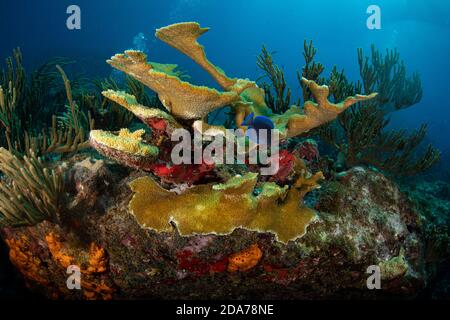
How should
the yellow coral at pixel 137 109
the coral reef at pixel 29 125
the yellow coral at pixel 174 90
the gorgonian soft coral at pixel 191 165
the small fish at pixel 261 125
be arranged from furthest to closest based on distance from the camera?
the coral reef at pixel 29 125, the small fish at pixel 261 125, the yellow coral at pixel 137 109, the gorgonian soft coral at pixel 191 165, the yellow coral at pixel 174 90

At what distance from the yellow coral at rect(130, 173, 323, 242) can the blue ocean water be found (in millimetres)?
10838

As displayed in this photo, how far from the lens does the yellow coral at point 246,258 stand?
2.62 m

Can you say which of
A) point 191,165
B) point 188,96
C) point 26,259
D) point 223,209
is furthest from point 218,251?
point 26,259

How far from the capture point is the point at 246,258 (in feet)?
8.63

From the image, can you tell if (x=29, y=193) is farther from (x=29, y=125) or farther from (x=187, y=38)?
(x=29, y=125)

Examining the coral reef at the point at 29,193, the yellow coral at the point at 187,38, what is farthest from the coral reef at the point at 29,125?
the yellow coral at the point at 187,38

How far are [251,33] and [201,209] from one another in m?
110

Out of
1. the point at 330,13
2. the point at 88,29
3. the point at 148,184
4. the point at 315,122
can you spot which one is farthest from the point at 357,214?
the point at 330,13

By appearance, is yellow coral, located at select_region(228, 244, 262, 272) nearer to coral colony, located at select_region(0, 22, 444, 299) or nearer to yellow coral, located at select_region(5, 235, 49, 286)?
coral colony, located at select_region(0, 22, 444, 299)

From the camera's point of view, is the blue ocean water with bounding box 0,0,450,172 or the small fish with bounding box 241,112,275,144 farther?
the blue ocean water with bounding box 0,0,450,172

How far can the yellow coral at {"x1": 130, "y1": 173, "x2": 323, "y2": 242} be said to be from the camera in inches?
87.5

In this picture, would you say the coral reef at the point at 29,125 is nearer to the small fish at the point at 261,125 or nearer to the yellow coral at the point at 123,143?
the yellow coral at the point at 123,143

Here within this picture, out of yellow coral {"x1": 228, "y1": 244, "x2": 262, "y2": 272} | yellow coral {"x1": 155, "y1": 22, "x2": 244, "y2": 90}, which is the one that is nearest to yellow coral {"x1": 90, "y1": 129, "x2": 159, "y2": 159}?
yellow coral {"x1": 155, "y1": 22, "x2": 244, "y2": 90}

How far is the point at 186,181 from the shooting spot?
2.61 metres
